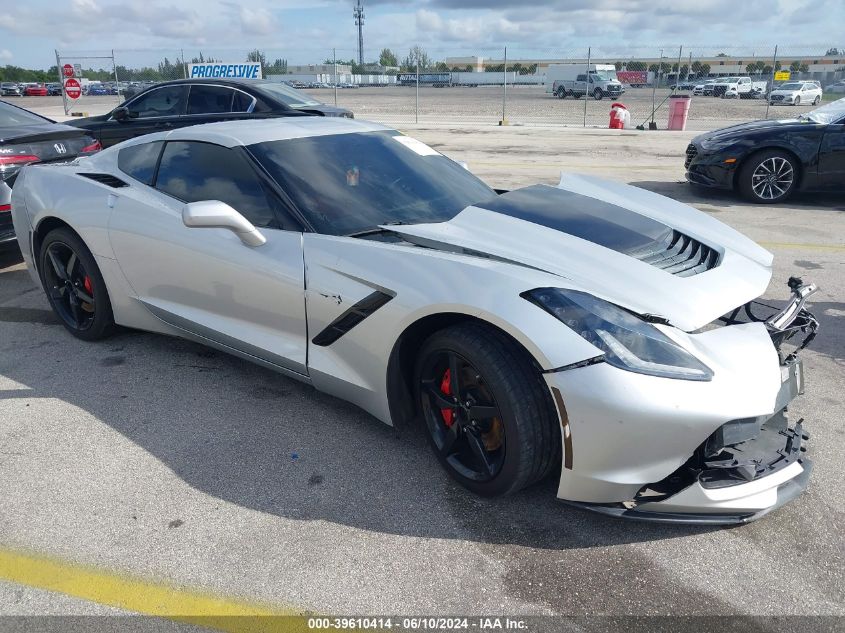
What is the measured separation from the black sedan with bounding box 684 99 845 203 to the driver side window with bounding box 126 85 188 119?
6.90 meters

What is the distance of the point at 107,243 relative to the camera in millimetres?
3941

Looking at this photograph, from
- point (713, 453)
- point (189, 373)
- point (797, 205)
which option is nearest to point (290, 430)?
point (189, 373)

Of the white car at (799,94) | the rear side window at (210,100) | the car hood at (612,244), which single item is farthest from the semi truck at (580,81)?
the car hood at (612,244)

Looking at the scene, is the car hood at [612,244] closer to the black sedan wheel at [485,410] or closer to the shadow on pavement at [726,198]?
the black sedan wheel at [485,410]

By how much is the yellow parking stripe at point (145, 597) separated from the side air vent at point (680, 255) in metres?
1.92

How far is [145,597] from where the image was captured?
2291mm

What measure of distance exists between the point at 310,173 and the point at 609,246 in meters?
1.48

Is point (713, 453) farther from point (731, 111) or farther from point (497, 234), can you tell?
point (731, 111)

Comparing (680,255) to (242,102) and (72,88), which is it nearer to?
(242,102)

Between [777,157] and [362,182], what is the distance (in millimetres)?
6659

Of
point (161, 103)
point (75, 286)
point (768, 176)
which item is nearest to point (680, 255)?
point (75, 286)

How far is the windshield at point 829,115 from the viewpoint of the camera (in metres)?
8.01

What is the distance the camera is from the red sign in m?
21.5

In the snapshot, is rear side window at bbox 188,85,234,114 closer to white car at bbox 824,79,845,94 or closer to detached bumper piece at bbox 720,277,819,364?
Answer: detached bumper piece at bbox 720,277,819,364
